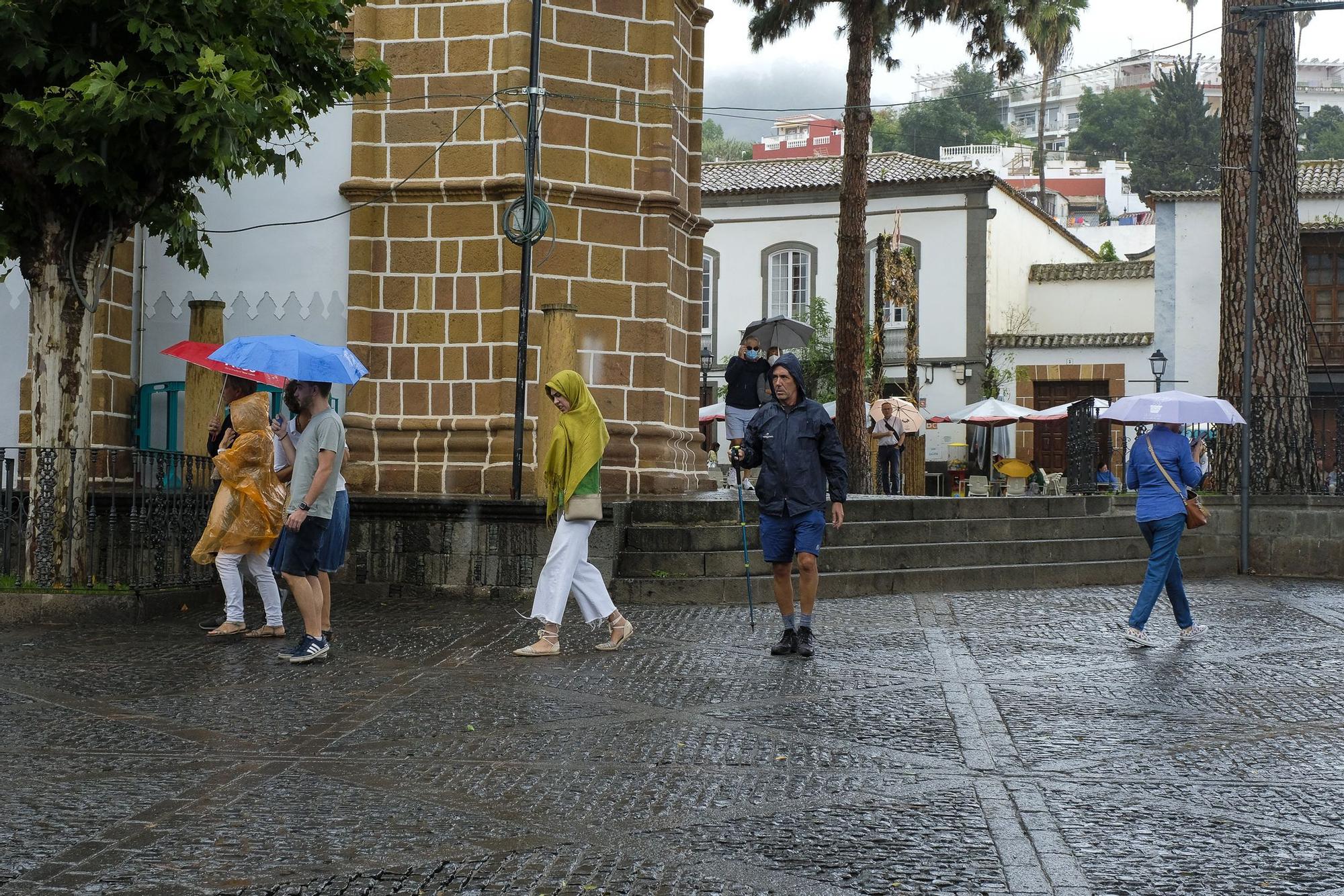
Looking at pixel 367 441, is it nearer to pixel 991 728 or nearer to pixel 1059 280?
pixel 991 728

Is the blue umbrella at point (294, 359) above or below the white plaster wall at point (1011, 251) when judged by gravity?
below

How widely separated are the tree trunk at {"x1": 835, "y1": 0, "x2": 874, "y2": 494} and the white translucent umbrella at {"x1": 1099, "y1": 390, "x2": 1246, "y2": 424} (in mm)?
12694

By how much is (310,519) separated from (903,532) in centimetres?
711

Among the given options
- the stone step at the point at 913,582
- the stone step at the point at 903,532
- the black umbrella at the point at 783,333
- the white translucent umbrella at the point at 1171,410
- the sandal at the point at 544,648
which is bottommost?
the sandal at the point at 544,648

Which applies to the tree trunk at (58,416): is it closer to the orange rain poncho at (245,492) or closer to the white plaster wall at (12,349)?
the orange rain poncho at (245,492)

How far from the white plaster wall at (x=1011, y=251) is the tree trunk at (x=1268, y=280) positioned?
74.2 ft

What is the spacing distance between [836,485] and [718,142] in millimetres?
102808

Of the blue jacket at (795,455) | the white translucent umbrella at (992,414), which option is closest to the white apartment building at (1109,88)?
the white translucent umbrella at (992,414)

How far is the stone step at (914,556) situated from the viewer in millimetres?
13414

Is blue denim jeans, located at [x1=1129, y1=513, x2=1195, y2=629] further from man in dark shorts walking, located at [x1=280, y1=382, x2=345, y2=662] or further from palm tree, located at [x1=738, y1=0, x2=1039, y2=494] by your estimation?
palm tree, located at [x1=738, y1=0, x2=1039, y2=494]

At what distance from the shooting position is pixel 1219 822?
5598mm

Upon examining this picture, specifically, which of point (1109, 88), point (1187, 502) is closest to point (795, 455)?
point (1187, 502)

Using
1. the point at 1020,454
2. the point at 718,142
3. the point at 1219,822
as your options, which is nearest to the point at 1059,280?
the point at 1020,454

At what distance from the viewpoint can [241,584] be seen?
1061cm
